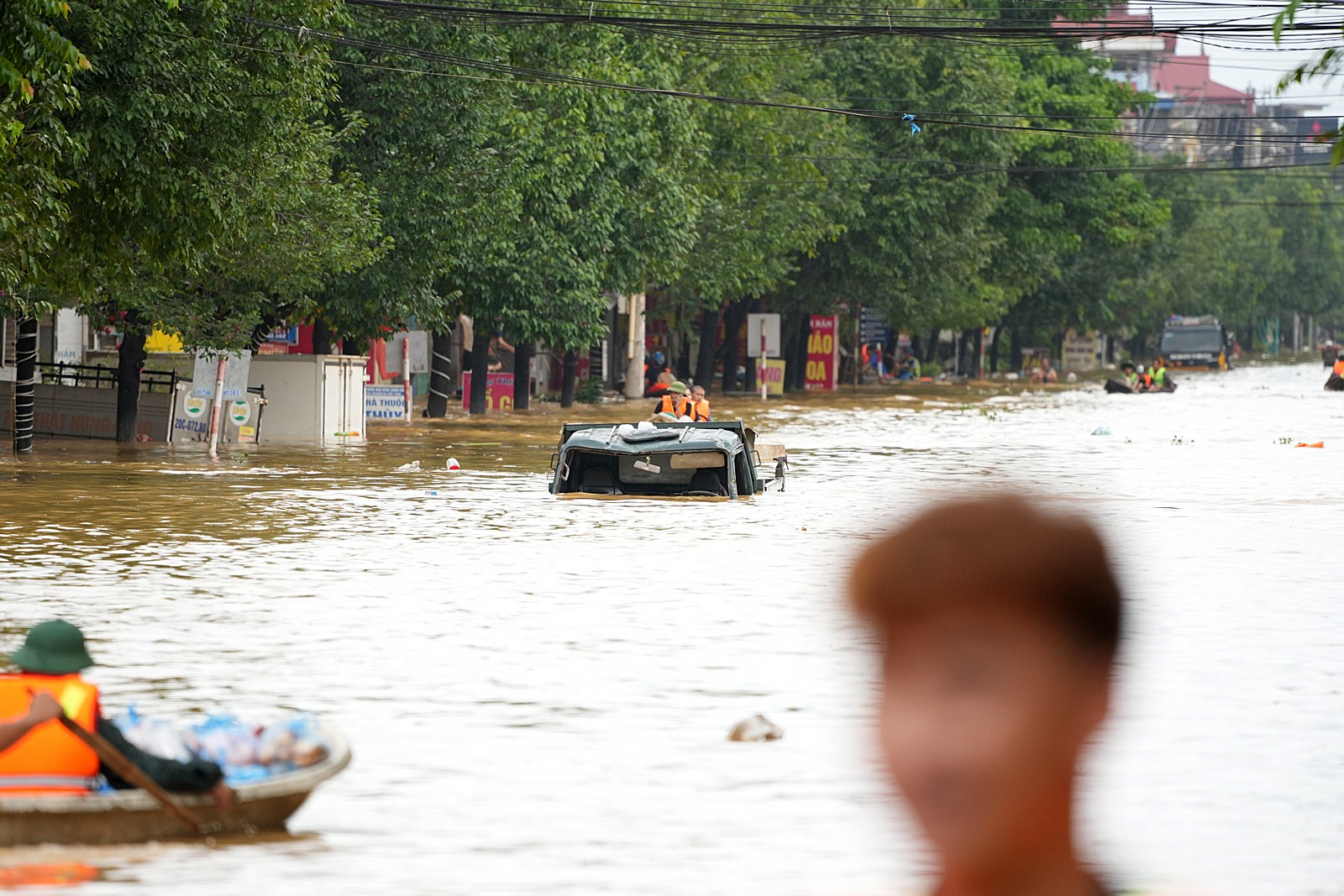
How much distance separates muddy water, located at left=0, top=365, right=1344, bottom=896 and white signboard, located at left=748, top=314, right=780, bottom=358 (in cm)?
3405

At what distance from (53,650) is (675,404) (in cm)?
1976

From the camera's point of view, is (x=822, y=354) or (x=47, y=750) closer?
(x=47, y=750)

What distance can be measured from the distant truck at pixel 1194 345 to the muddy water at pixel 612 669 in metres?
89.4

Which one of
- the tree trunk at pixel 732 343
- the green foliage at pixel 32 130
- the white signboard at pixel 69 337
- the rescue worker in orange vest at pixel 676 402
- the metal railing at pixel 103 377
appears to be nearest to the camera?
the green foliage at pixel 32 130

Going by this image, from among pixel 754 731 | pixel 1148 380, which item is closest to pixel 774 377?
pixel 1148 380

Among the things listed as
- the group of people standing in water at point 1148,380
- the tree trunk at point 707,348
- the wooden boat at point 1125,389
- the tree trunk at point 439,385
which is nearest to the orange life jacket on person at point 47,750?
the tree trunk at point 439,385

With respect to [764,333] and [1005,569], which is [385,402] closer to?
[764,333]

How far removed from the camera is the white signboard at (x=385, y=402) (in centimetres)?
4397

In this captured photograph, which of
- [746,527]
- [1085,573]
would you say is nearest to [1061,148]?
[746,527]

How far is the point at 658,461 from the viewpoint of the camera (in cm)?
2405

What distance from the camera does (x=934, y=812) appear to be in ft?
6.37

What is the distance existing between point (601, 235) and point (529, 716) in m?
34.1

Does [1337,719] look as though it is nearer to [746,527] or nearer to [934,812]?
[934,812]

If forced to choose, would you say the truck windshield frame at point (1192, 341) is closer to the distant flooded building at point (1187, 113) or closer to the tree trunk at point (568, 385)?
the distant flooded building at point (1187, 113)
